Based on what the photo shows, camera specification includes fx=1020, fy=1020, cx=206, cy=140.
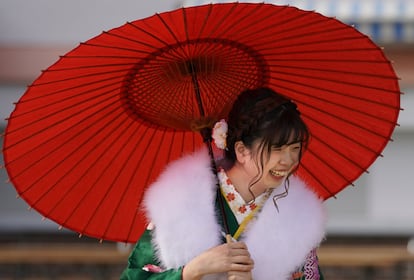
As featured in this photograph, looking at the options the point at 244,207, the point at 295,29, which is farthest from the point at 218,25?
the point at 244,207

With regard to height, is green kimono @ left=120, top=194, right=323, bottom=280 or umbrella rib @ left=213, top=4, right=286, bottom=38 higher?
umbrella rib @ left=213, top=4, right=286, bottom=38

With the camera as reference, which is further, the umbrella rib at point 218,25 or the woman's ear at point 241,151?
the woman's ear at point 241,151

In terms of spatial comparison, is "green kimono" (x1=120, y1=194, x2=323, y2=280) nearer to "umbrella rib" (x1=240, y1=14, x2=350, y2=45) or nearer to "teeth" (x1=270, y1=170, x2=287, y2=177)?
"teeth" (x1=270, y1=170, x2=287, y2=177)

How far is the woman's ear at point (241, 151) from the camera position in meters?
2.86

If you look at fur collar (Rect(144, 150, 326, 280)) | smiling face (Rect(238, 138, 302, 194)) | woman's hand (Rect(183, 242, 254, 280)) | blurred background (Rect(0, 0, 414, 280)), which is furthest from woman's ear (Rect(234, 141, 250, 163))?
blurred background (Rect(0, 0, 414, 280))

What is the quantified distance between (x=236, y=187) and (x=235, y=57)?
1.23 feet

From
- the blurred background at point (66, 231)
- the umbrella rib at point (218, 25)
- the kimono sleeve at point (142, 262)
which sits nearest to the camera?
the umbrella rib at point (218, 25)

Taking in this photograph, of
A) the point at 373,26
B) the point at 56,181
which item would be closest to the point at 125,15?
the point at 373,26

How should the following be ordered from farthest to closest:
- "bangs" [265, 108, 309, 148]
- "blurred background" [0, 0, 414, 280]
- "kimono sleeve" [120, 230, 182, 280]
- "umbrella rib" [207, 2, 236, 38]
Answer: "blurred background" [0, 0, 414, 280], "kimono sleeve" [120, 230, 182, 280], "bangs" [265, 108, 309, 148], "umbrella rib" [207, 2, 236, 38]

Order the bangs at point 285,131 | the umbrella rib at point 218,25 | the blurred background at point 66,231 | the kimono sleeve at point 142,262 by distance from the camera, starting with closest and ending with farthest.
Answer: the umbrella rib at point 218,25
the bangs at point 285,131
the kimono sleeve at point 142,262
the blurred background at point 66,231

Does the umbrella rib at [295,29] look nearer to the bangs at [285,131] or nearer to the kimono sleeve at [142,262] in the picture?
the bangs at [285,131]

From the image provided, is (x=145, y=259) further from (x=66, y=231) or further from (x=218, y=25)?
(x=66, y=231)

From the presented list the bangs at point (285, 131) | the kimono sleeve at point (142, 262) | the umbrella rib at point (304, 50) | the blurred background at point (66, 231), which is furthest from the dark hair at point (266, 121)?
the blurred background at point (66, 231)

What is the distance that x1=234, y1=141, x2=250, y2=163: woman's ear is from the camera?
286cm
